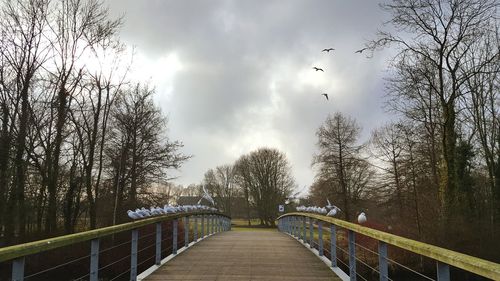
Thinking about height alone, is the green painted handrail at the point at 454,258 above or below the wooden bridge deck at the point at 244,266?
above

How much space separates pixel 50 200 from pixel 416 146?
19937 millimetres

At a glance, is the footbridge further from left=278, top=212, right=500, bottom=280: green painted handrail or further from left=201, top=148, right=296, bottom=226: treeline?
left=201, top=148, right=296, bottom=226: treeline

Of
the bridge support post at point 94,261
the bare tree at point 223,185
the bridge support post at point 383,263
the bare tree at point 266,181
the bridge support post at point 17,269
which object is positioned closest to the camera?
the bridge support post at point 17,269

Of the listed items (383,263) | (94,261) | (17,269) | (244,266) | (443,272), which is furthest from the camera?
(244,266)

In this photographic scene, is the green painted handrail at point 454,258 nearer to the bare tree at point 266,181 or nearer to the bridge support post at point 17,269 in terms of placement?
the bridge support post at point 17,269

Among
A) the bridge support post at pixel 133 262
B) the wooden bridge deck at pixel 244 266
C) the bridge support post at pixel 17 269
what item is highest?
the bridge support post at pixel 17 269

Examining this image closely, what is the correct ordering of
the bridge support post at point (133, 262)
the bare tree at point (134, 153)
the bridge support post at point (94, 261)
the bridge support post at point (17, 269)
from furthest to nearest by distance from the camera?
the bare tree at point (134, 153), the bridge support post at point (133, 262), the bridge support post at point (94, 261), the bridge support post at point (17, 269)

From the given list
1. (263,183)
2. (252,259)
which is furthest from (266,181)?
(252,259)

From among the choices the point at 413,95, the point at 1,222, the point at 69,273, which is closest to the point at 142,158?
the point at 69,273

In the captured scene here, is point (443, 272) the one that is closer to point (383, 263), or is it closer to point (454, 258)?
point (454, 258)

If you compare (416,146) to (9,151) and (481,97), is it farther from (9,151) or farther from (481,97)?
(9,151)

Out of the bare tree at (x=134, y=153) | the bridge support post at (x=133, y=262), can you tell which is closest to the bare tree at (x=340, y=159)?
the bare tree at (x=134, y=153)

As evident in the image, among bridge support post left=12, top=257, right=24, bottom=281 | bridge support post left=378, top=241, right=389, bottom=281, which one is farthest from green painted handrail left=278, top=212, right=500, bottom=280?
bridge support post left=12, top=257, right=24, bottom=281

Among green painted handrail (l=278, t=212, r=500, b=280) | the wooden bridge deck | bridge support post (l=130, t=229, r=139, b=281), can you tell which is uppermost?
green painted handrail (l=278, t=212, r=500, b=280)
